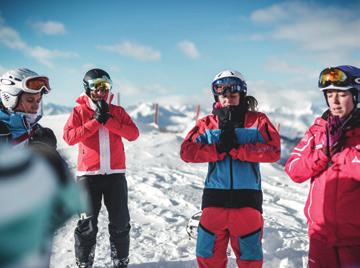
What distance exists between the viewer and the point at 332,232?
2.86 meters

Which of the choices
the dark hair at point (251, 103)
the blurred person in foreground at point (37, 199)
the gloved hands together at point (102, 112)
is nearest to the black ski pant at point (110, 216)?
the gloved hands together at point (102, 112)

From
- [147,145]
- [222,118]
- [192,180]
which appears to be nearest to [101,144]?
[222,118]

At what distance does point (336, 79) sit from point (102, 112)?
2500 mm

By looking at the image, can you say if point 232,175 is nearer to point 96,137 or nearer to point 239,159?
point 239,159

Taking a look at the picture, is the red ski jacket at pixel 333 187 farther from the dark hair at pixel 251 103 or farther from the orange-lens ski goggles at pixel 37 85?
the orange-lens ski goggles at pixel 37 85

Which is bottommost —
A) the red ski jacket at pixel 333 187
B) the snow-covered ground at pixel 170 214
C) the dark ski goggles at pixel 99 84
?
the snow-covered ground at pixel 170 214

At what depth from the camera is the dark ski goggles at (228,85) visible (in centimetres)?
356

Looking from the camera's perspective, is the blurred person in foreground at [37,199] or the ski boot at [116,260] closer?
the blurred person in foreground at [37,199]

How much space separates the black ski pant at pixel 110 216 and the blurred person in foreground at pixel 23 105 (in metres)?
0.98

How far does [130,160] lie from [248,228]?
8.99 metres

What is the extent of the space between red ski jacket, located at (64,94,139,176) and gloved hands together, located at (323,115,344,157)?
88.3 inches

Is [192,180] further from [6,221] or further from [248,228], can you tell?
[6,221]

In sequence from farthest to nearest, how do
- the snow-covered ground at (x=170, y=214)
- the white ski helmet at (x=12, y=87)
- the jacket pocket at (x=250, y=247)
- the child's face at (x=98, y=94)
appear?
the snow-covered ground at (x=170, y=214), the child's face at (x=98, y=94), the jacket pocket at (x=250, y=247), the white ski helmet at (x=12, y=87)

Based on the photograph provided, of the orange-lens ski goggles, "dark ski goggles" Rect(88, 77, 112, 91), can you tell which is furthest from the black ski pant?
the orange-lens ski goggles
